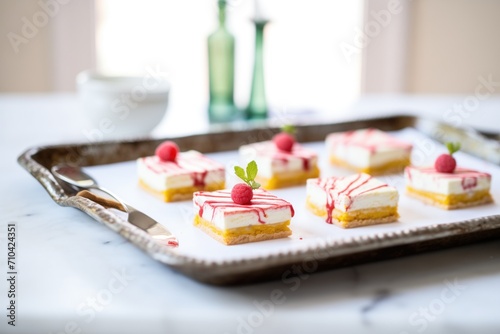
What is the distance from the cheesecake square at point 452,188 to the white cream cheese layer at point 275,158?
0.41 m

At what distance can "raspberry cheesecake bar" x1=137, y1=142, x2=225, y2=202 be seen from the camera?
2.28m

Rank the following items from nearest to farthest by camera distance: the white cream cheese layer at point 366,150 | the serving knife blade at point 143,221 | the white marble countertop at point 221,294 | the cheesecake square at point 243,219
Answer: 1. the white marble countertop at point 221,294
2. the serving knife blade at point 143,221
3. the cheesecake square at point 243,219
4. the white cream cheese layer at point 366,150

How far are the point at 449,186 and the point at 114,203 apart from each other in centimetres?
100

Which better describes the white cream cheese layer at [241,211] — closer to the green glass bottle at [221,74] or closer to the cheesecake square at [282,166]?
the cheesecake square at [282,166]

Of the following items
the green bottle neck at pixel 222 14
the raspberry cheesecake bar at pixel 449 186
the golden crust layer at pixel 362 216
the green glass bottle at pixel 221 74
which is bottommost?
the golden crust layer at pixel 362 216

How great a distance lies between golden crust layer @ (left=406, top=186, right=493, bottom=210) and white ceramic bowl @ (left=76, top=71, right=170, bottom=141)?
1.15 metres

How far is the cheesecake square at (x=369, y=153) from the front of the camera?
2654mm

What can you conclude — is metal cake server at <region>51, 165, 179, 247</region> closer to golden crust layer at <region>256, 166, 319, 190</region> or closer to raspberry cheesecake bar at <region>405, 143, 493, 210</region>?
golden crust layer at <region>256, 166, 319, 190</region>

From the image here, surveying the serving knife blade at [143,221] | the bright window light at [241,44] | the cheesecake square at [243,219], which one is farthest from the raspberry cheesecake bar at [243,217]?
the bright window light at [241,44]

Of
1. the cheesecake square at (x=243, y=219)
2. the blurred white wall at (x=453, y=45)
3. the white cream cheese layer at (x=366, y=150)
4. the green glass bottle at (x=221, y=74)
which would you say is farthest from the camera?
the blurred white wall at (x=453, y=45)

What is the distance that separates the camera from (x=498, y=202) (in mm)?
2264

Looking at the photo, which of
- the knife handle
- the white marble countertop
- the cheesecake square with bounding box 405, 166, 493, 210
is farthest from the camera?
the cheesecake square with bounding box 405, 166, 493, 210

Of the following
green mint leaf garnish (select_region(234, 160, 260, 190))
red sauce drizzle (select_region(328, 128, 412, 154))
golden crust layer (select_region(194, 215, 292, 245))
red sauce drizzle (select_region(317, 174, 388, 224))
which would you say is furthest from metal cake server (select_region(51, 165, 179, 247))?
red sauce drizzle (select_region(328, 128, 412, 154))

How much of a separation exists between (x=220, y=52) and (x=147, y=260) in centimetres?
167
